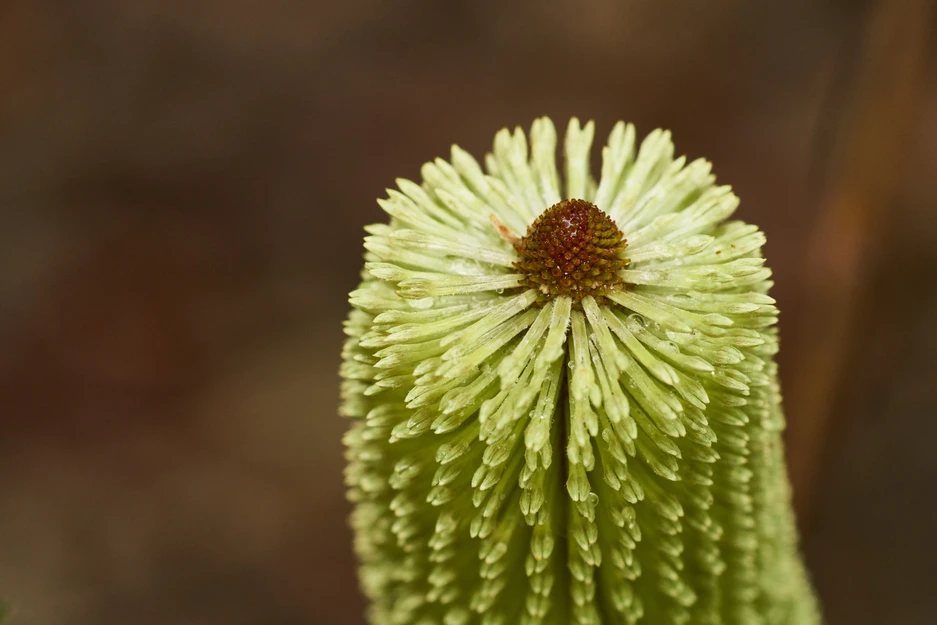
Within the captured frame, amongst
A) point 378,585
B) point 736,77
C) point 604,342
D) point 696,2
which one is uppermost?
point 696,2

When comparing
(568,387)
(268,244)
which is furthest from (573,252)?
(268,244)

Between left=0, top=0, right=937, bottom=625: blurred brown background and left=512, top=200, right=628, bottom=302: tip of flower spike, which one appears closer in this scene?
left=512, top=200, right=628, bottom=302: tip of flower spike

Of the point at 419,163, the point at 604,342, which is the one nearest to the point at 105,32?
the point at 419,163

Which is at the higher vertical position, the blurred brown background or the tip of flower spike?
the blurred brown background

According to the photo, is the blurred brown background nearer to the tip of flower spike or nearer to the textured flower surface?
the textured flower surface

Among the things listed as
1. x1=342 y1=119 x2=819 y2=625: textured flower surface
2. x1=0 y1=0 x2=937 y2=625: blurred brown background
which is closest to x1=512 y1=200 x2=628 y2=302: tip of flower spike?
x1=342 y1=119 x2=819 y2=625: textured flower surface

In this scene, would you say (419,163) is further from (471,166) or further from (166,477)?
(471,166)
